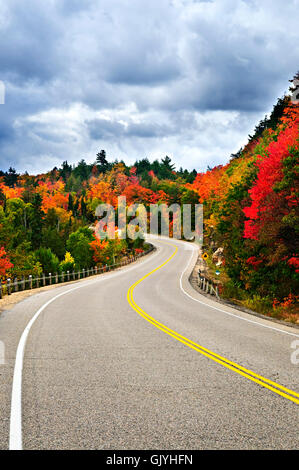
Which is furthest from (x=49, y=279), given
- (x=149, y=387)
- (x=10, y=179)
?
(x=10, y=179)

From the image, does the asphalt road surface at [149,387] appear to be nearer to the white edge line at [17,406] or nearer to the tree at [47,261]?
the white edge line at [17,406]

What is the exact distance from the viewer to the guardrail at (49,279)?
21.3m

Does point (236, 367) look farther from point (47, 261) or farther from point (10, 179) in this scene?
point (10, 179)

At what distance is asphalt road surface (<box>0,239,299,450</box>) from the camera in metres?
4.18

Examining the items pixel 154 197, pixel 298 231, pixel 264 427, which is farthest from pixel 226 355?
pixel 154 197

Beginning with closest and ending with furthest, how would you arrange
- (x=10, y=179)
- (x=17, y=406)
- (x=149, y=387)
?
(x=17, y=406) → (x=149, y=387) → (x=10, y=179)

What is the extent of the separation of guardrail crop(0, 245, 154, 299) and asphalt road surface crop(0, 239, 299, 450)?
10.5m

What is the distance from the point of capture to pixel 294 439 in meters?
4.14

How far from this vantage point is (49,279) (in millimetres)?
34750

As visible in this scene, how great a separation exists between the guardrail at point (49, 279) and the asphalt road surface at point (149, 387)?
10480mm

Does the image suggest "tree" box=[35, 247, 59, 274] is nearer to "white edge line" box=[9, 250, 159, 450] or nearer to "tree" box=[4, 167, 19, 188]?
"white edge line" box=[9, 250, 159, 450]

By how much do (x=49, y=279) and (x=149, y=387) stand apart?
101 feet

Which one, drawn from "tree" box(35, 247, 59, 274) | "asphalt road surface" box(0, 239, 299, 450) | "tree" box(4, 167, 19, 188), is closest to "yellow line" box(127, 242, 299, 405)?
"asphalt road surface" box(0, 239, 299, 450)
